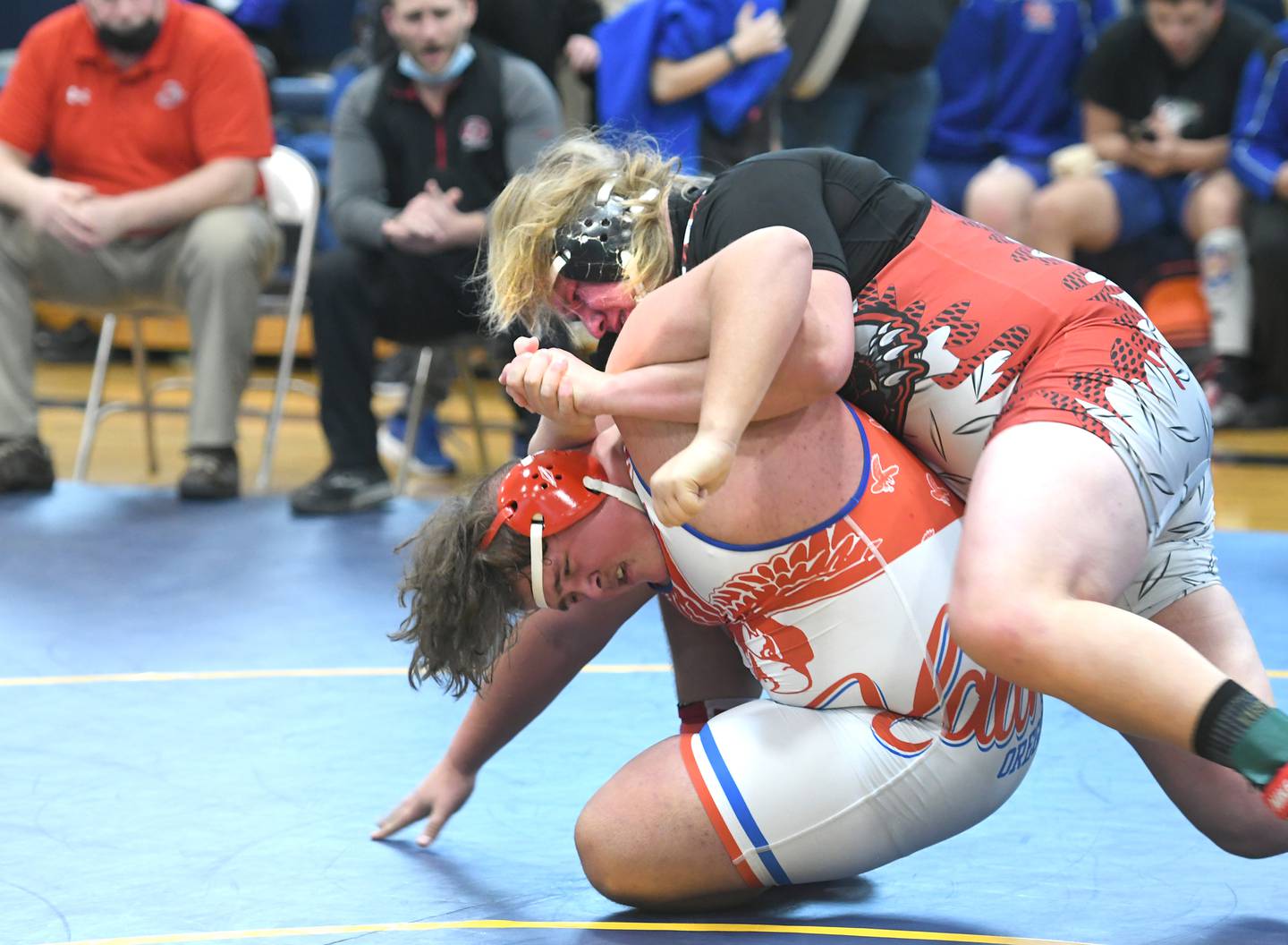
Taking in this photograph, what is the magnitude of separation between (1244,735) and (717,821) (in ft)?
2.20

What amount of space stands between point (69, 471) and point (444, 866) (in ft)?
12.5

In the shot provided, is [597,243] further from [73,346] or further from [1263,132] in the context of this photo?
[73,346]

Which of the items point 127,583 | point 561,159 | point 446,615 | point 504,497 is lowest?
point 127,583

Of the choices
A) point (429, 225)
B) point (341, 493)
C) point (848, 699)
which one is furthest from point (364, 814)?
point (429, 225)

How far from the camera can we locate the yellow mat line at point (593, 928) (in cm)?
216

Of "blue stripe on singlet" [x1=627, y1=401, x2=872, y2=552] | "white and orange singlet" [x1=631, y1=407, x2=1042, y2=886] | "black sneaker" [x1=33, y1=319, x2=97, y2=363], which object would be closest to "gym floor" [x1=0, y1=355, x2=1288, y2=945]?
"white and orange singlet" [x1=631, y1=407, x2=1042, y2=886]

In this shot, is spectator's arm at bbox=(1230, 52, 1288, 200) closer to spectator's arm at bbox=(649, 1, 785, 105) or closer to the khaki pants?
spectator's arm at bbox=(649, 1, 785, 105)

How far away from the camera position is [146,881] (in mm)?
2381

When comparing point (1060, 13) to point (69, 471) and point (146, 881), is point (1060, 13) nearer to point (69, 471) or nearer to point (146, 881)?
point (69, 471)

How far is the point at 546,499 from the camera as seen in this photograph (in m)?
2.27

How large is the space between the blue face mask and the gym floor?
5.62 ft

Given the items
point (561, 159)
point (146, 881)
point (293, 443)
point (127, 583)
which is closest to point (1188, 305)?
point (293, 443)

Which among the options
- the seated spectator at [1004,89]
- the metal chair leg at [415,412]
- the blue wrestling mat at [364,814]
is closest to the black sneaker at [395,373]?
the metal chair leg at [415,412]

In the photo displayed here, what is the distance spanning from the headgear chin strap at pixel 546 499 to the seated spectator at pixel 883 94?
135 inches
